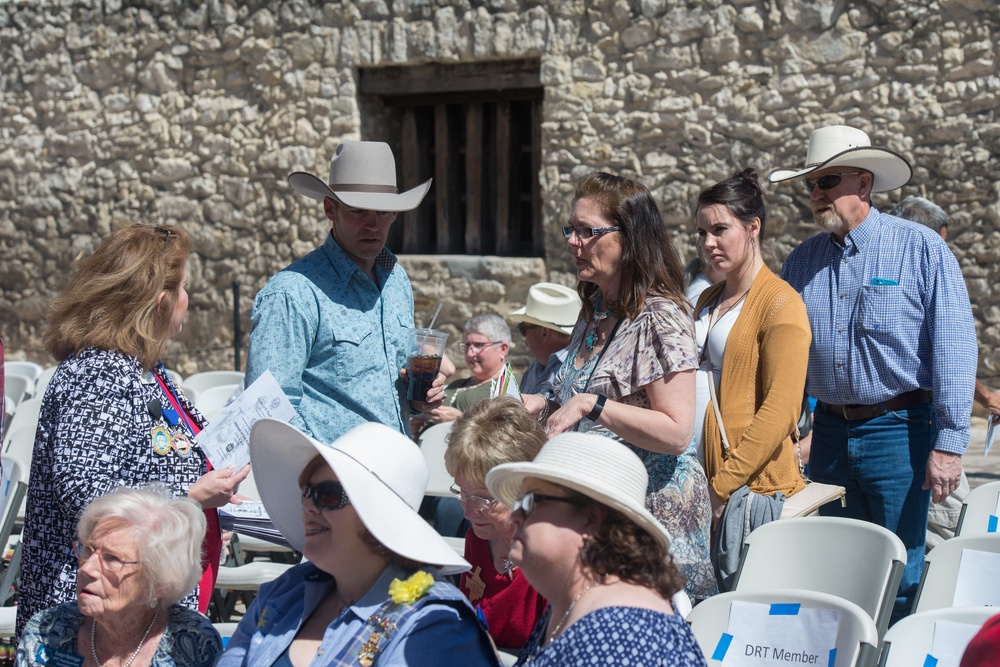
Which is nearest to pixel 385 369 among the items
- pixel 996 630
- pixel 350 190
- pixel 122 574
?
pixel 350 190

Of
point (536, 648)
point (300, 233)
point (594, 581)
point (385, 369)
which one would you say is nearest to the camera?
point (594, 581)

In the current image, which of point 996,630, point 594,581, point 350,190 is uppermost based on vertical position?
point 350,190

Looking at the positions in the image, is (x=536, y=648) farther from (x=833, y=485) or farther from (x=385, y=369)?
(x=833, y=485)

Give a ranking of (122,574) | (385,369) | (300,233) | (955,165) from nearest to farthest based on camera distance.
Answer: (122,574) → (385,369) → (955,165) → (300,233)

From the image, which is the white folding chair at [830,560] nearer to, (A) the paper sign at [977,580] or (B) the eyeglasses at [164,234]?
(A) the paper sign at [977,580]

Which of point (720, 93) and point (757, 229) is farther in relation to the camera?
point (720, 93)

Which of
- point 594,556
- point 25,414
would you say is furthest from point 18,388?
point 594,556

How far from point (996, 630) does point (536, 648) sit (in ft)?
2.51

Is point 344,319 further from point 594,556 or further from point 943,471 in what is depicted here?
point 943,471

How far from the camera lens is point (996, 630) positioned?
54.1 inches

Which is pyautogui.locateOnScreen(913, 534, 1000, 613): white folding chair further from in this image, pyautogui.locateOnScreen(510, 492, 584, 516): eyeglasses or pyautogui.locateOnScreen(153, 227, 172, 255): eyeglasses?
pyautogui.locateOnScreen(153, 227, 172, 255): eyeglasses

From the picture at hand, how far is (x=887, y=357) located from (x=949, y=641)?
1.25m

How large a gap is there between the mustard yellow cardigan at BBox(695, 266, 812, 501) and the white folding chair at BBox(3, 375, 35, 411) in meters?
4.45

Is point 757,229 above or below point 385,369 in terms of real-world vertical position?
above
